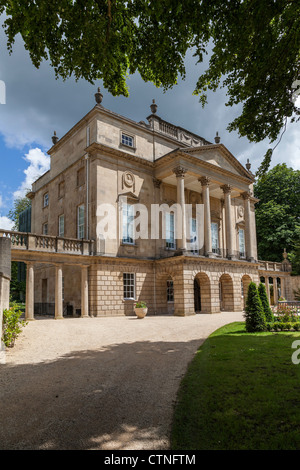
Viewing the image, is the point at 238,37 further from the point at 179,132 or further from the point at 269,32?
the point at 179,132

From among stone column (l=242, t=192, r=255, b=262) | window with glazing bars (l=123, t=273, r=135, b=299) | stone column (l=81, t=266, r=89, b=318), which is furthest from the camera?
stone column (l=242, t=192, r=255, b=262)

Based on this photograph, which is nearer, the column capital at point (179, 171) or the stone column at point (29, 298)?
the stone column at point (29, 298)

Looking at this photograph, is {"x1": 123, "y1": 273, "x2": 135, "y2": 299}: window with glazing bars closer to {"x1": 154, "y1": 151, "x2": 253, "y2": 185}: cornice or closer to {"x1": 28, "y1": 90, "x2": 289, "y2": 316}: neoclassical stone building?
{"x1": 28, "y1": 90, "x2": 289, "y2": 316}: neoclassical stone building

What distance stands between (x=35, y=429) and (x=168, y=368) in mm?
3869

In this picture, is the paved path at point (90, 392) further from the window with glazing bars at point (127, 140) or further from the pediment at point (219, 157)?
the pediment at point (219, 157)

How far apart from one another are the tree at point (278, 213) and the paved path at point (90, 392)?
32694 mm

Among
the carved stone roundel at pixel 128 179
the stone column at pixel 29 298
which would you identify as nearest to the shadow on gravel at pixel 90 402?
the stone column at pixel 29 298

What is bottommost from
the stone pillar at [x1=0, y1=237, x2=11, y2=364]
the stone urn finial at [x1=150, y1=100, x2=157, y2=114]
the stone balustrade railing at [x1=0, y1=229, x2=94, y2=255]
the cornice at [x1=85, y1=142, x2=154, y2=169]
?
the stone pillar at [x1=0, y1=237, x2=11, y2=364]

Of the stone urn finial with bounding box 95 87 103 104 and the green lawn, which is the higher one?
the stone urn finial with bounding box 95 87 103 104

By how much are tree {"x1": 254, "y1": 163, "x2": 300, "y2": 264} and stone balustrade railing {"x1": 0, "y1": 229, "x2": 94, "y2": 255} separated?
1072 inches

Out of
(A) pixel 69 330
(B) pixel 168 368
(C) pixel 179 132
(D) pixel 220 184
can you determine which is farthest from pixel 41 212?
(B) pixel 168 368

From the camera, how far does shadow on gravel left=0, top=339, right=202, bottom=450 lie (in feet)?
12.6

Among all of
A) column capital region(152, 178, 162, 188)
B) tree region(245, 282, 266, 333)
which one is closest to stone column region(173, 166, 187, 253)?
column capital region(152, 178, 162, 188)

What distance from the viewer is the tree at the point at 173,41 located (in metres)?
5.91
